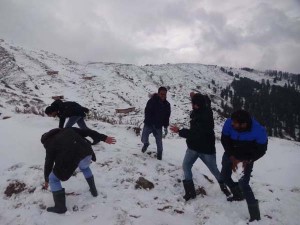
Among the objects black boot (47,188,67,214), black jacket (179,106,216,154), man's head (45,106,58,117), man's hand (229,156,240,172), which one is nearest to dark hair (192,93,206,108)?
black jacket (179,106,216,154)

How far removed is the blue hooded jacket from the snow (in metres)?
1.19

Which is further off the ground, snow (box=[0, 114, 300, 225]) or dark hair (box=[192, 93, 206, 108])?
dark hair (box=[192, 93, 206, 108])

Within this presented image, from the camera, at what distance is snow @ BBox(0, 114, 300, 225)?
533cm

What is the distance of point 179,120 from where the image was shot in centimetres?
3381

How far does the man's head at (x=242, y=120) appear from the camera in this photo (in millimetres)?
4891

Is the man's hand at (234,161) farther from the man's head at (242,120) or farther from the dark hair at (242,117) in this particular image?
the dark hair at (242,117)

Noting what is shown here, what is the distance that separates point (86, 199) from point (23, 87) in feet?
114

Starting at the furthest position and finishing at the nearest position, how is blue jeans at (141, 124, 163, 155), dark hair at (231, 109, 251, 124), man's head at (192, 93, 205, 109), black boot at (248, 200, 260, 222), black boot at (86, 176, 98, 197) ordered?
blue jeans at (141, 124, 163, 155) → man's head at (192, 93, 205, 109) → black boot at (86, 176, 98, 197) → black boot at (248, 200, 260, 222) → dark hair at (231, 109, 251, 124)

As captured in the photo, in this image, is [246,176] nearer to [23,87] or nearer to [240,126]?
[240,126]

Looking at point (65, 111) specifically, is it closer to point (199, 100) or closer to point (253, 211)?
point (199, 100)

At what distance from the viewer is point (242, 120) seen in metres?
4.89

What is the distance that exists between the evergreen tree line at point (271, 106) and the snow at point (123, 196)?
332 feet

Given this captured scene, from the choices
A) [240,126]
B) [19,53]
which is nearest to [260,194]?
[240,126]

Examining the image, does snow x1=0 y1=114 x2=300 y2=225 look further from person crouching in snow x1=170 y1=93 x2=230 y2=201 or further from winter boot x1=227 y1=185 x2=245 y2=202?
person crouching in snow x1=170 y1=93 x2=230 y2=201
